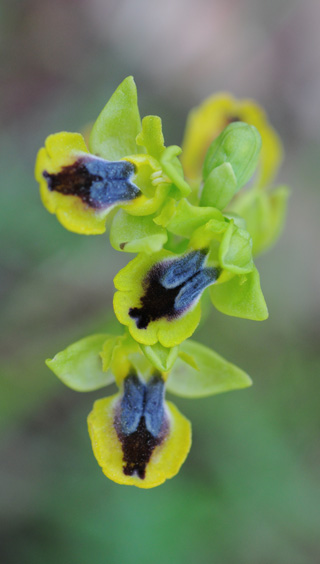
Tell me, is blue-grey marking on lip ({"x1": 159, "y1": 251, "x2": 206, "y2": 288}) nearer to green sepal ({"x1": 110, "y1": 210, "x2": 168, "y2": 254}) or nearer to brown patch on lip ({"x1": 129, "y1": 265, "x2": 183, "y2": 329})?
brown patch on lip ({"x1": 129, "y1": 265, "x2": 183, "y2": 329})

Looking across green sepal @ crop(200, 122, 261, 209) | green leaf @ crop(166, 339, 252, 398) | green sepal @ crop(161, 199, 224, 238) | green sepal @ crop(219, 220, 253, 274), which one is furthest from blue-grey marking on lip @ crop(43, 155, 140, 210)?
green leaf @ crop(166, 339, 252, 398)

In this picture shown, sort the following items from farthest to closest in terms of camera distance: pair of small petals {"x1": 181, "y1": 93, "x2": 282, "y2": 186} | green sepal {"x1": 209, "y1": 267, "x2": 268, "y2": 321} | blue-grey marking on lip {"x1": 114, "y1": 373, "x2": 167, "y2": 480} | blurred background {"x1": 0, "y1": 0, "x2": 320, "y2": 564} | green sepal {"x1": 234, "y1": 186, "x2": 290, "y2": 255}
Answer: blurred background {"x1": 0, "y1": 0, "x2": 320, "y2": 564} < pair of small petals {"x1": 181, "y1": 93, "x2": 282, "y2": 186} < green sepal {"x1": 234, "y1": 186, "x2": 290, "y2": 255} < blue-grey marking on lip {"x1": 114, "y1": 373, "x2": 167, "y2": 480} < green sepal {"x1": 209, "y1": 267, "x2": 268, "y2": 321}

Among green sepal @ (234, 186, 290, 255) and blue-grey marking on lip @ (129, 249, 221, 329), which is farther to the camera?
green sepal @ (234, 186, 290, 255)

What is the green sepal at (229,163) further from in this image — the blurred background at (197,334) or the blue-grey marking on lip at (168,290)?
the blurred background at (197,334)

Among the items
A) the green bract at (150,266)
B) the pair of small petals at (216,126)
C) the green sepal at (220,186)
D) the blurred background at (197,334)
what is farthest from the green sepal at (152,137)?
the blurred background at (197,334)

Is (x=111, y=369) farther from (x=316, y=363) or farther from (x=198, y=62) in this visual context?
(x=198, y=62)

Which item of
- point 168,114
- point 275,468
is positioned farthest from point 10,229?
point 275,468
